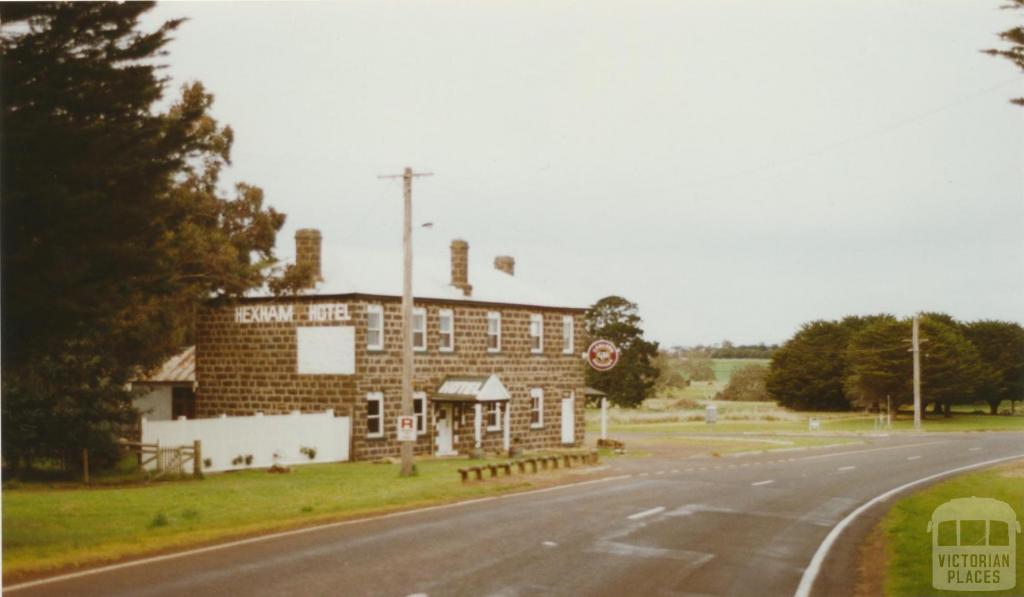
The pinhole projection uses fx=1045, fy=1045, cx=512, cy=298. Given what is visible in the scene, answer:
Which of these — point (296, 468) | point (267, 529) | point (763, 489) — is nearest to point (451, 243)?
point (296, 468)

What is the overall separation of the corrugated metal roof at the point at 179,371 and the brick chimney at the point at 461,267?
11.0 m

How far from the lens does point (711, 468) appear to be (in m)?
34.6

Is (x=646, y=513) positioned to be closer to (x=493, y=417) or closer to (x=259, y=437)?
(x=259, y=437)

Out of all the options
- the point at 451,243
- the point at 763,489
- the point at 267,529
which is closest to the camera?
the point at 267,529

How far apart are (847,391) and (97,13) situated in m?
85.5

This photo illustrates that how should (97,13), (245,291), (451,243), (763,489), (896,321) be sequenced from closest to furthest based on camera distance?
1. (97,13)
2. (763,489)
3. (245,291)
4. (451,243)
5. (896,321)

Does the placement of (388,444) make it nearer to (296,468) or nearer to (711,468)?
(296,468)

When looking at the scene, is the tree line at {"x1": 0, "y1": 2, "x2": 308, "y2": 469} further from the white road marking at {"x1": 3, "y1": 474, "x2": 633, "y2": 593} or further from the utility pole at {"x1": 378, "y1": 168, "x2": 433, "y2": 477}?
the utility pole at {"x1": 378, "y1": 168, "x2": 433, "y2": 477}

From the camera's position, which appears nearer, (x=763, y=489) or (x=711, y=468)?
(x=763, y=489)

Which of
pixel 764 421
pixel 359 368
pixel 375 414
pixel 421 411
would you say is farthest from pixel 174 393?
pixel 764 421

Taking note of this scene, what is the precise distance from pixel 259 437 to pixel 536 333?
15659mm

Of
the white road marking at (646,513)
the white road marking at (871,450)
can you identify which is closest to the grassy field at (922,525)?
the white road marking at (646,513)

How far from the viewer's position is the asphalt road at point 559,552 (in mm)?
12961

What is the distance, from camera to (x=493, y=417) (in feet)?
144
